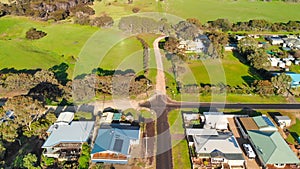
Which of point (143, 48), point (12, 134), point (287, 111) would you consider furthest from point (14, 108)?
point (287, 111)

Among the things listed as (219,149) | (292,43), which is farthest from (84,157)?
(292,43)

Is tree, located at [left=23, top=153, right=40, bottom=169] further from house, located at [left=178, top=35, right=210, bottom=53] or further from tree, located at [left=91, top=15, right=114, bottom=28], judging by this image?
tree, located at [left=91, top=15, right=114, bottom=28]

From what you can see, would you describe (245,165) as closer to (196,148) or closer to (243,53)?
(196,148)

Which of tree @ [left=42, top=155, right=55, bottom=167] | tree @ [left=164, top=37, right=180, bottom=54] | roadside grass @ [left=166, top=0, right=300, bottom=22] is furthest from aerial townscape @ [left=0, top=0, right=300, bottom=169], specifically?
roadside grass @ [left=166, top=0, right=300, bottom=22]

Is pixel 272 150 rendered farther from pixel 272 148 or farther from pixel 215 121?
pixel 215 121

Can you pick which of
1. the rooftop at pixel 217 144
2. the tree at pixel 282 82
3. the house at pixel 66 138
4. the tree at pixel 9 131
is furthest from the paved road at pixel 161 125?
the tree at pixel 282 82

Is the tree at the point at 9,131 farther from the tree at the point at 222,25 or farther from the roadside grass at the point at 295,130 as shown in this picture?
the tree at the point at 222,25
